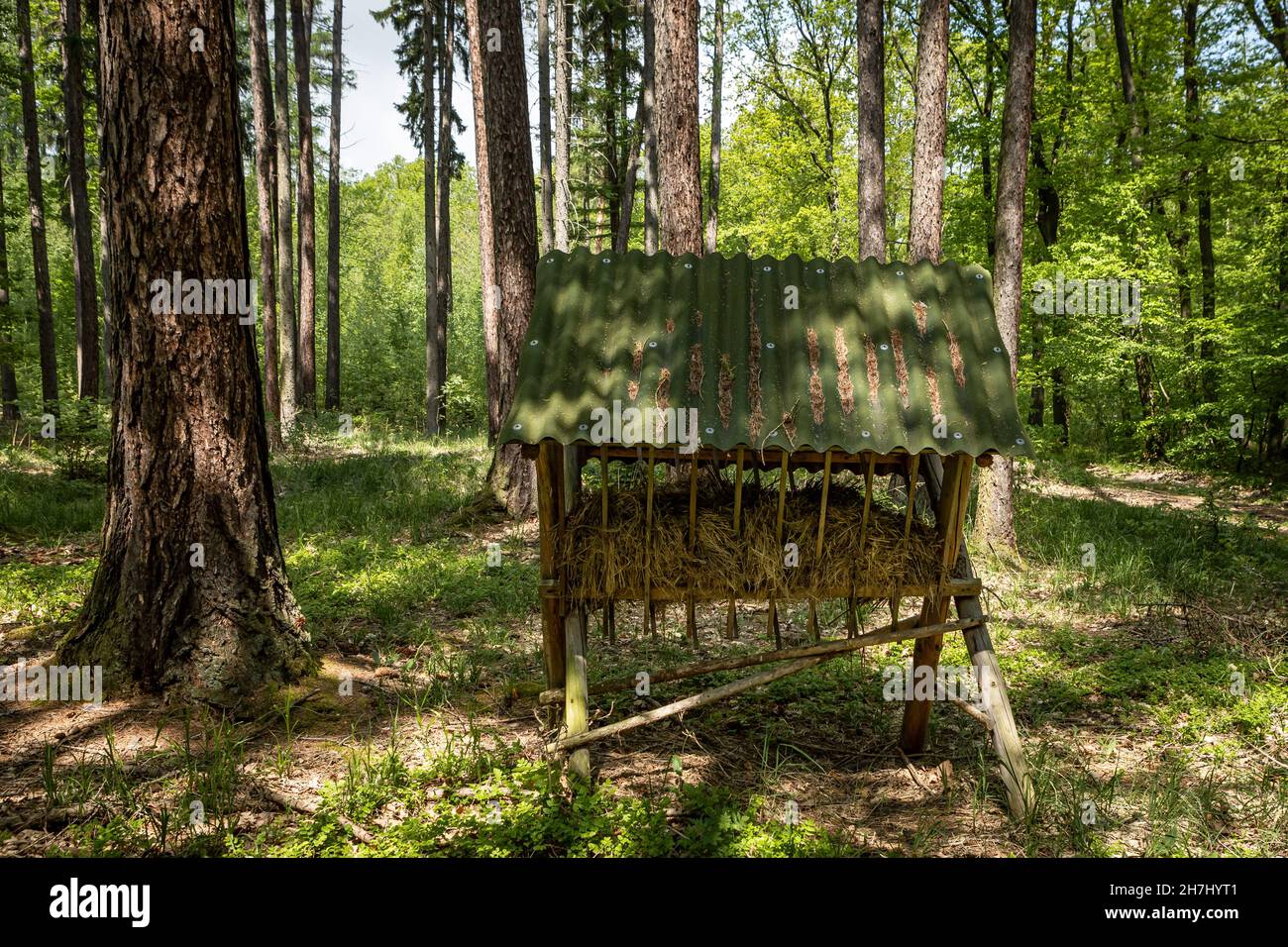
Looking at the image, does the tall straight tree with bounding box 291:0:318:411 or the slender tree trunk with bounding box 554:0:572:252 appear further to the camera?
the tall straight tree with bounding box 291:0:318:411

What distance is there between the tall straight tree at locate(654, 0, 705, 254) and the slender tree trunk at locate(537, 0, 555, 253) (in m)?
12.2

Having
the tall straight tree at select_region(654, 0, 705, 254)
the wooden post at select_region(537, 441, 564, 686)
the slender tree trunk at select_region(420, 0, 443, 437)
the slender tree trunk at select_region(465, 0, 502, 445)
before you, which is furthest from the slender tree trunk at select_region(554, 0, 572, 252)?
the wooden post at select_region(537, 441, 564, 686)

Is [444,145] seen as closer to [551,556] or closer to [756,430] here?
[551,556]

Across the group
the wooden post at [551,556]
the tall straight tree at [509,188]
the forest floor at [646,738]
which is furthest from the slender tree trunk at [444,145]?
the wooden post at [551,556]

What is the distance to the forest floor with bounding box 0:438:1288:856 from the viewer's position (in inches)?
149

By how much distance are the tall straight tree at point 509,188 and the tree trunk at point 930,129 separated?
17.0ft

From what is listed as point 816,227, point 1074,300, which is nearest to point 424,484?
point 1074,300

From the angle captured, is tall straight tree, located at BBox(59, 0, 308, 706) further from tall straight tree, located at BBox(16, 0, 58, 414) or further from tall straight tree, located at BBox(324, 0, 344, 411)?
tall straight tree, located at BBox(324, 0, 344, 411)

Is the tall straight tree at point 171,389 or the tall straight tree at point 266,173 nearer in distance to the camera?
the tall straight tree at point 171,389

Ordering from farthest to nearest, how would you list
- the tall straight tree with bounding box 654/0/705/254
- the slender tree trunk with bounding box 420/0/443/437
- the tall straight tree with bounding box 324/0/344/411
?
1. the tall straight tree with bounding box 324/0/344/411
2. the slender tree trunk with bounding box 420/0/443/437
3. the tall straight tree with bounding box 654/0/705/254

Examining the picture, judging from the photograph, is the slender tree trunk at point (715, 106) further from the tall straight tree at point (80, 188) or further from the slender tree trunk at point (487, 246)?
the tall straight tree at point (80, 188)

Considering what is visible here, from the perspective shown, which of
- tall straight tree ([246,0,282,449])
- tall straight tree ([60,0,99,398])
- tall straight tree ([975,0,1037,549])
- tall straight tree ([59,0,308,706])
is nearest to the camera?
tall straight tree ([59,0,308,706])

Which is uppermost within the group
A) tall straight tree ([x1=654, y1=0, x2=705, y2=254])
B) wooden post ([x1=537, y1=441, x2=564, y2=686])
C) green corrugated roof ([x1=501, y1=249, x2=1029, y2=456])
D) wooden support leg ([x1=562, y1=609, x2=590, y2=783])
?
tall straight tree ([x1=654, y1=0, x2=705, y2=254])

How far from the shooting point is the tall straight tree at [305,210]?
21156mm
